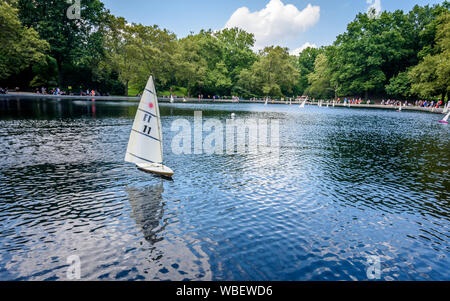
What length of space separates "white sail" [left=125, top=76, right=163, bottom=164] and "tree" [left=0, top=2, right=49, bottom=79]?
59625 millimetres

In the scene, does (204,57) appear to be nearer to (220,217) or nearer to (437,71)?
(437,71)

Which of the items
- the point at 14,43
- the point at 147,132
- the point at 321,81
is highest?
the point at 14,43

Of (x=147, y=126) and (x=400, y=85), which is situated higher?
(x=400, y=85)

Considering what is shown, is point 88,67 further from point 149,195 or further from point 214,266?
point 214,266

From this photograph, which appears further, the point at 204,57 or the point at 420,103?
the point at 204,57

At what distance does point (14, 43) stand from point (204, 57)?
245ft

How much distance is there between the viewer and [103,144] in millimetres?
27250

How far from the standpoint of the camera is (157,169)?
1847cm

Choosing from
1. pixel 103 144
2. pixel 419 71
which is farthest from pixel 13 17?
pixel 419 71

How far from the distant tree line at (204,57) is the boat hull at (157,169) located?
5958 centimetres

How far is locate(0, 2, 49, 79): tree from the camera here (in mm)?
58566

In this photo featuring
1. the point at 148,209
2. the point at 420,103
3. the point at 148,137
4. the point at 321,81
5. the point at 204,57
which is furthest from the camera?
the point at 321,81

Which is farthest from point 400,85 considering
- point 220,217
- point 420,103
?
point 220,217

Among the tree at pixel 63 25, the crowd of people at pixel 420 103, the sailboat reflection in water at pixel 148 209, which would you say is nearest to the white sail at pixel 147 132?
the sailboat reflection in water at pixel 148 209
